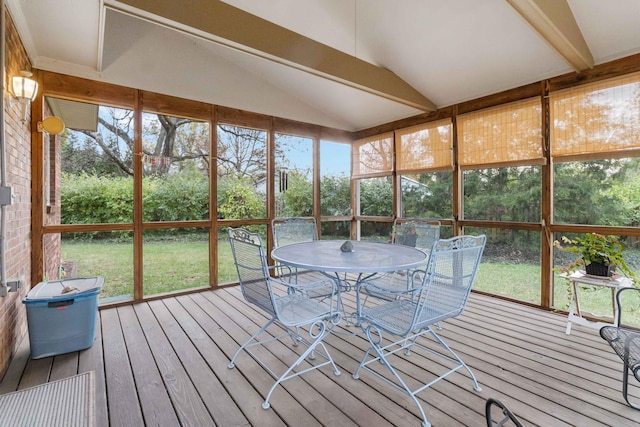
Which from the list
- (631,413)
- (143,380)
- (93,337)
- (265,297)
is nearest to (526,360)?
(631,413)

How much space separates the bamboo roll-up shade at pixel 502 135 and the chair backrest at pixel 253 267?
3.29 meters

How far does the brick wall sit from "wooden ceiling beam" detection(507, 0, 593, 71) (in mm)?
3850

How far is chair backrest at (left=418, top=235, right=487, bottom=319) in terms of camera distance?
1.90m

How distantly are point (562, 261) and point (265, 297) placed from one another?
3.40 m

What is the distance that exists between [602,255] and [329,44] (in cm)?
351

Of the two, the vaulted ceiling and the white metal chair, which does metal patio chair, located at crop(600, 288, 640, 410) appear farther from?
the vaulted ceiling

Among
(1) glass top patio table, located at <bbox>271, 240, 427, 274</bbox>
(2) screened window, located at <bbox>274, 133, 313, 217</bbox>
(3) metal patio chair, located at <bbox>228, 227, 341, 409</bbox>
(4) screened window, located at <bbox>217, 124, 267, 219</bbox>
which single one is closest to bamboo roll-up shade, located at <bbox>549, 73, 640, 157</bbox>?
(1) glass top patio table, located at <bbox>271, 240, 427, 274</bbox>

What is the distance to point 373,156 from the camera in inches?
217

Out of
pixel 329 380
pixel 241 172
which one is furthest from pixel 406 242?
pixel 241 172

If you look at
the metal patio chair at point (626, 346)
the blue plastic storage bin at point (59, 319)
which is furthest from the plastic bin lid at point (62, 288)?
the metal patio chair at point (626, 346)

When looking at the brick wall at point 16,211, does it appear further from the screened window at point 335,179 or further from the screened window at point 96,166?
the screened window at point 335,179

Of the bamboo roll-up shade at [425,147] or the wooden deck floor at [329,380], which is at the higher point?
the bamboo roll-up shade at [425,147]

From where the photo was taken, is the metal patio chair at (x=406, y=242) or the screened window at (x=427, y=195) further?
the screened window at (x=427, y=195)

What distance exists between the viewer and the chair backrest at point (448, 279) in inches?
74.6
